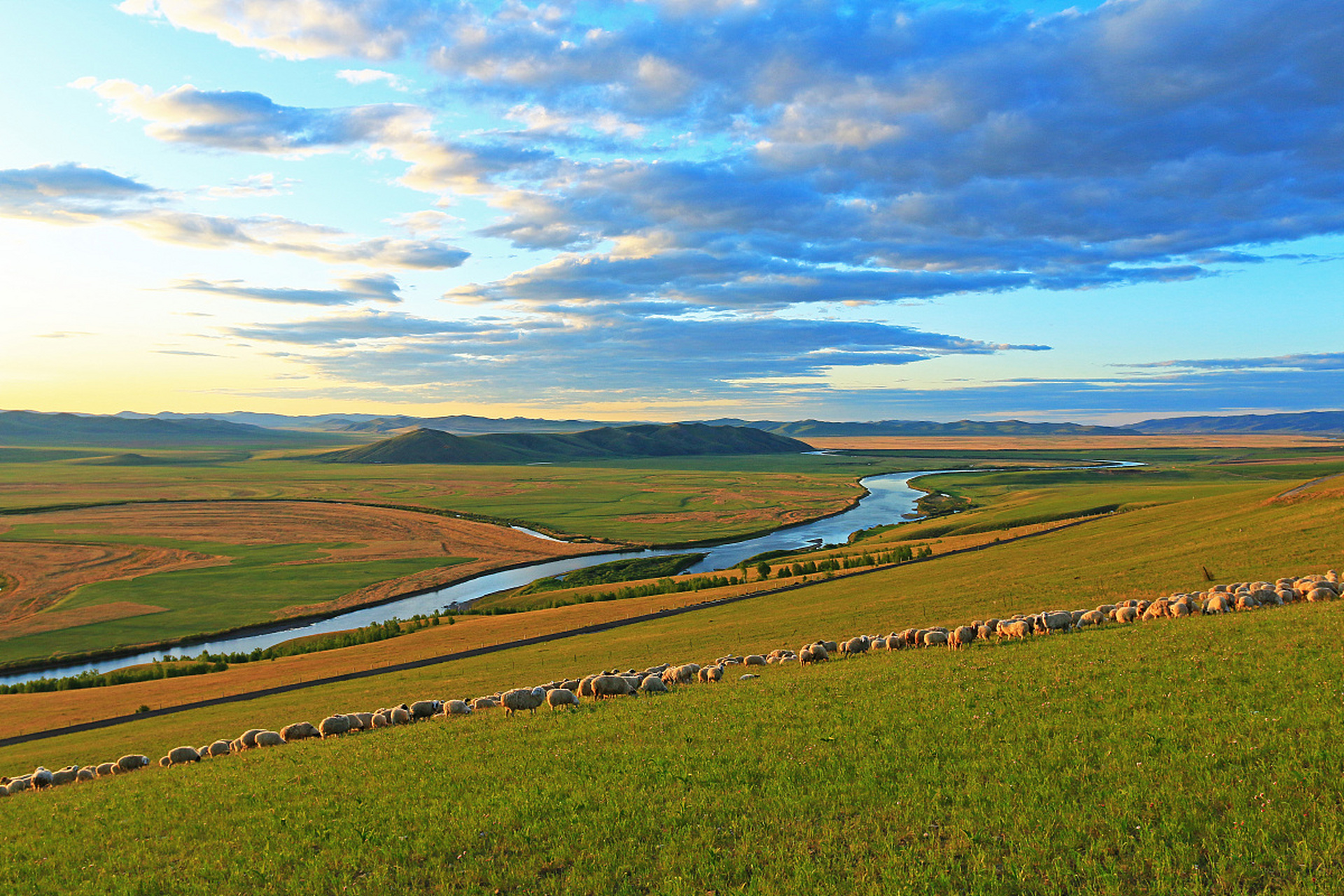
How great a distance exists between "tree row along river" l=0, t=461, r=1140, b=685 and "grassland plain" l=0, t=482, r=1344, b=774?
1876 cm

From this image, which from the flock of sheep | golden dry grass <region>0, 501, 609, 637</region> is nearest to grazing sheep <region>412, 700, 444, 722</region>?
the flock of sheep

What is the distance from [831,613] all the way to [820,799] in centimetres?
2496

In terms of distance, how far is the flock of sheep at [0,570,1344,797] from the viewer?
64.2 feet

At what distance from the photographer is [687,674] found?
21.8 m

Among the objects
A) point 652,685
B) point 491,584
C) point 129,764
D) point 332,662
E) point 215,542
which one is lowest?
point 491,584

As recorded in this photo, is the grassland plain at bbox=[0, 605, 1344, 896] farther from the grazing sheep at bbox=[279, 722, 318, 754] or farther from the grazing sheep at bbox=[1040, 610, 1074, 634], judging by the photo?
the grazing sheep at bbox=[1040, 610, 1074, 634]

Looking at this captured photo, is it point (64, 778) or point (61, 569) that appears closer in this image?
point (64, 778)

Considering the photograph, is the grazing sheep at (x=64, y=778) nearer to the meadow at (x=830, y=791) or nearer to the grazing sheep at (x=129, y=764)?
the grazing sheep at (x=129, y=764)

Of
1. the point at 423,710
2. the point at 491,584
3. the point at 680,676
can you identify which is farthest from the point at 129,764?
the point at 491,584

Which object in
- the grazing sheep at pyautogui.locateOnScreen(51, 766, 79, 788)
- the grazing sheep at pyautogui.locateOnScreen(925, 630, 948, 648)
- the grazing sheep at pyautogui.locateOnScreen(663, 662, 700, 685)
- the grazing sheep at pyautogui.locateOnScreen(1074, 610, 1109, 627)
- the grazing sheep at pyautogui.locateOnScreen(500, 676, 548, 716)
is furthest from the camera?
the grazing sheep at pyautogui.locateOnScreen(925, 630, 948, 648)

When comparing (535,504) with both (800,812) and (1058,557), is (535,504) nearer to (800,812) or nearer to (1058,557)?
(1058,557)

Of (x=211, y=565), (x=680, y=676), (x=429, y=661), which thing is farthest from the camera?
(x=211, y=565)

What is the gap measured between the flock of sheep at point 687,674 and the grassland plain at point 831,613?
Answer: 13.1 ft

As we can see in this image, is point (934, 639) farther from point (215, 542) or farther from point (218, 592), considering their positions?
point (215, 542)
